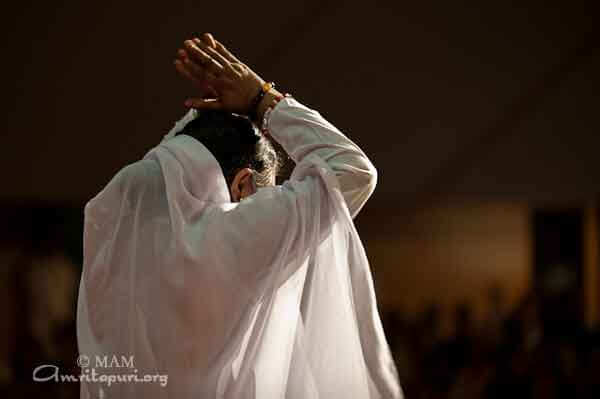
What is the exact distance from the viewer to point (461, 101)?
15.6ft

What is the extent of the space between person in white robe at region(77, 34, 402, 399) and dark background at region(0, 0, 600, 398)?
101 inches

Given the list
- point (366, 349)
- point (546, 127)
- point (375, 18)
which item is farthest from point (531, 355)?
point (366, 349)

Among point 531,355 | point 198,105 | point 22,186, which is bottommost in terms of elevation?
point 531,355

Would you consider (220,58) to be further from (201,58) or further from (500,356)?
(500,356)

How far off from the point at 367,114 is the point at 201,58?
311cm

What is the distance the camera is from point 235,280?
1511 millimetres

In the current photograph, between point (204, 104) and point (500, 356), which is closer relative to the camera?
point (204, 104)

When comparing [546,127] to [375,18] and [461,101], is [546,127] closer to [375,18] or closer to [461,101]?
[461,101]

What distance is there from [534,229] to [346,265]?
5.89 m

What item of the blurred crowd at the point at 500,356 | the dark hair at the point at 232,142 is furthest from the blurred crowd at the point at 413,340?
the dark hair at the point at 232,142

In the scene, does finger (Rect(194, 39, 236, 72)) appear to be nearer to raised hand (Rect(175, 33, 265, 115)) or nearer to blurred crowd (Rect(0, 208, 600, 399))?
raised hand (Rect(175, 33, 265, 115))

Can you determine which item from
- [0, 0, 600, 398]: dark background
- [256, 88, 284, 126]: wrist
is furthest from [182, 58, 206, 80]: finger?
[0, 0, 600, 398]: dark background

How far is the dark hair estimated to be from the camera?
1637 millimetres

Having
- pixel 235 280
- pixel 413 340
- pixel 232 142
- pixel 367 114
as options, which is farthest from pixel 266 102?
pixel 413 340
